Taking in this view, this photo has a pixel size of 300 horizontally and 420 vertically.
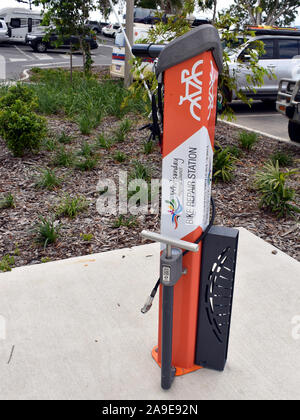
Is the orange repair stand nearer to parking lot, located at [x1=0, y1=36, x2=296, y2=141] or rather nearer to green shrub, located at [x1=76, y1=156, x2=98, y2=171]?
green shrub, located at [x1=76, y1=156, x2=98, y2=171]

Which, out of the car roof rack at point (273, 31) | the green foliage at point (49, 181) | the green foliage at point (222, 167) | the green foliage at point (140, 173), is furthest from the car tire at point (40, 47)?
the green foliage at point (222, 167)

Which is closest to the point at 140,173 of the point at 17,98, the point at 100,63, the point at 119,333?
the point at 17,98

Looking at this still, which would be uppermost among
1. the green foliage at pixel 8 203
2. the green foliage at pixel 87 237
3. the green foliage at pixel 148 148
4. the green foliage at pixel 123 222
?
the green foliage at pixel 148 148

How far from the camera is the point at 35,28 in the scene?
992 inches

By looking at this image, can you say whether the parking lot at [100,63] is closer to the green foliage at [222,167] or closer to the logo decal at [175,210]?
the green foliage at [222,167]

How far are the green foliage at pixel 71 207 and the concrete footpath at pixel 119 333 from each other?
2.80 ft

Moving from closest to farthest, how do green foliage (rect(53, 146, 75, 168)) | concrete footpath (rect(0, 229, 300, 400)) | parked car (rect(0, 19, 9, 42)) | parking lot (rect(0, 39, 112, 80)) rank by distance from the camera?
1. concrete footpath (rect(0, 229, 300, 400))
2. green foliage (rect(53, 146, 75, 168))
3. parking lot (rect(0, 39, 112, 80))
4. parked car (rect(0, 19, 9, 42))

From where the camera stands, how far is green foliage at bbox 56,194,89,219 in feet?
14.7

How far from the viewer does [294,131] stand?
746 centimetres

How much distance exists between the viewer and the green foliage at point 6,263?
3545mm

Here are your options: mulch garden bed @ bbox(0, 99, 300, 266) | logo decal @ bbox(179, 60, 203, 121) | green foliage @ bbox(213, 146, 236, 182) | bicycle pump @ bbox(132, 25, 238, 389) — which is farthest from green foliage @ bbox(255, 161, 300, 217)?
logo decal @ bbox(179, 60, 203, 121)

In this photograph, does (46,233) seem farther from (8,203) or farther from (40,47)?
(40,47)

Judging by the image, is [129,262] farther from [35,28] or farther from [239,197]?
[35,28]

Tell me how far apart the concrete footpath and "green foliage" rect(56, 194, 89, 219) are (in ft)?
2.80
